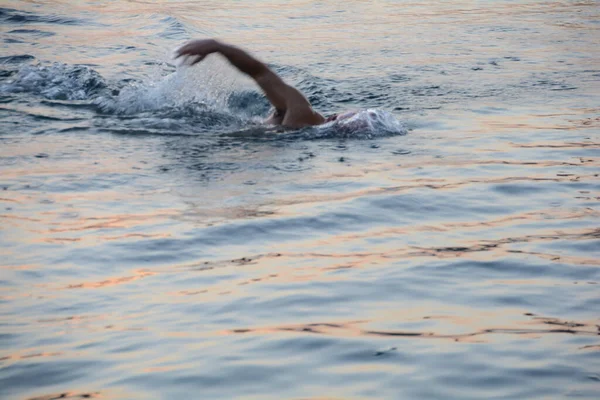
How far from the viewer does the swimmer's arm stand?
7027 millimetres

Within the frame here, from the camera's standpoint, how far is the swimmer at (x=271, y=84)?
7027 mm

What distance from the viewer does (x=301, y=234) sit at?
18.0ft

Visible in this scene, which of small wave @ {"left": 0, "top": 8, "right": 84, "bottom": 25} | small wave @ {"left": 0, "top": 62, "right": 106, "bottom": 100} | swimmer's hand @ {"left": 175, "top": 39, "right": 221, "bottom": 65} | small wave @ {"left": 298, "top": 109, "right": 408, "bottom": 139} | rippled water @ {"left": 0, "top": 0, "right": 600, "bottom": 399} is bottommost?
rippled water @ {"left": 0, "top": 0, "right": 600, "bottom": 399}

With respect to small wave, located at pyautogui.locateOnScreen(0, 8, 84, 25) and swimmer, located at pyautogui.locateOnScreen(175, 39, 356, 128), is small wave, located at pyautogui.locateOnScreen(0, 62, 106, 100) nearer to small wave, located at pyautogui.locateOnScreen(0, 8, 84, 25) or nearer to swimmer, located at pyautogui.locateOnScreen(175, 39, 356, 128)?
swimmer, located at pyautogui.locateOnScreen(175, 39, 356, 128)

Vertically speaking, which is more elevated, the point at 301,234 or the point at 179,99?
the point at 179,99

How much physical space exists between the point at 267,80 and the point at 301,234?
2320mm

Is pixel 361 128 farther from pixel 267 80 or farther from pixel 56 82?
pixel 56 82

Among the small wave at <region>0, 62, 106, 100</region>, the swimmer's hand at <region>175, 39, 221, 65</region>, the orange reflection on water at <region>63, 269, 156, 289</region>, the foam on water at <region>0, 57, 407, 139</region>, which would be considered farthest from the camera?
the small wave at <region>0, 62, 106, 100</region>

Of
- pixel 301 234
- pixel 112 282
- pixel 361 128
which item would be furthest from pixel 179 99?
pixel 112 282

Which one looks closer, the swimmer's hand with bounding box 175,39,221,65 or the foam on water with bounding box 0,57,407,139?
the swimmer's hand with bounding box 175,39,221,65

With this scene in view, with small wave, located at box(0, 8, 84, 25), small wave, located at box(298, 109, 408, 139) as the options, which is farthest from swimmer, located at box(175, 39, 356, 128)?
small wave, located at box(0, 8, 84, 25)

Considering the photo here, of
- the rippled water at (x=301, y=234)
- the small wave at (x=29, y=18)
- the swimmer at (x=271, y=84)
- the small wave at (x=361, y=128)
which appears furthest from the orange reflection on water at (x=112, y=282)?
the small wave at (x=29, y=18)

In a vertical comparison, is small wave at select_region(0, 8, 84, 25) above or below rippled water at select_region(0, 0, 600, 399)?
above

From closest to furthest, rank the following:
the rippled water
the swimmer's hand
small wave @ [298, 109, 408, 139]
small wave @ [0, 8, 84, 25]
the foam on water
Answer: the rippled water
the swimmer's hand
small wave @ [298, 109, 408, 139]
the foam on water
small wave @ [0, 8, 84, 25]
